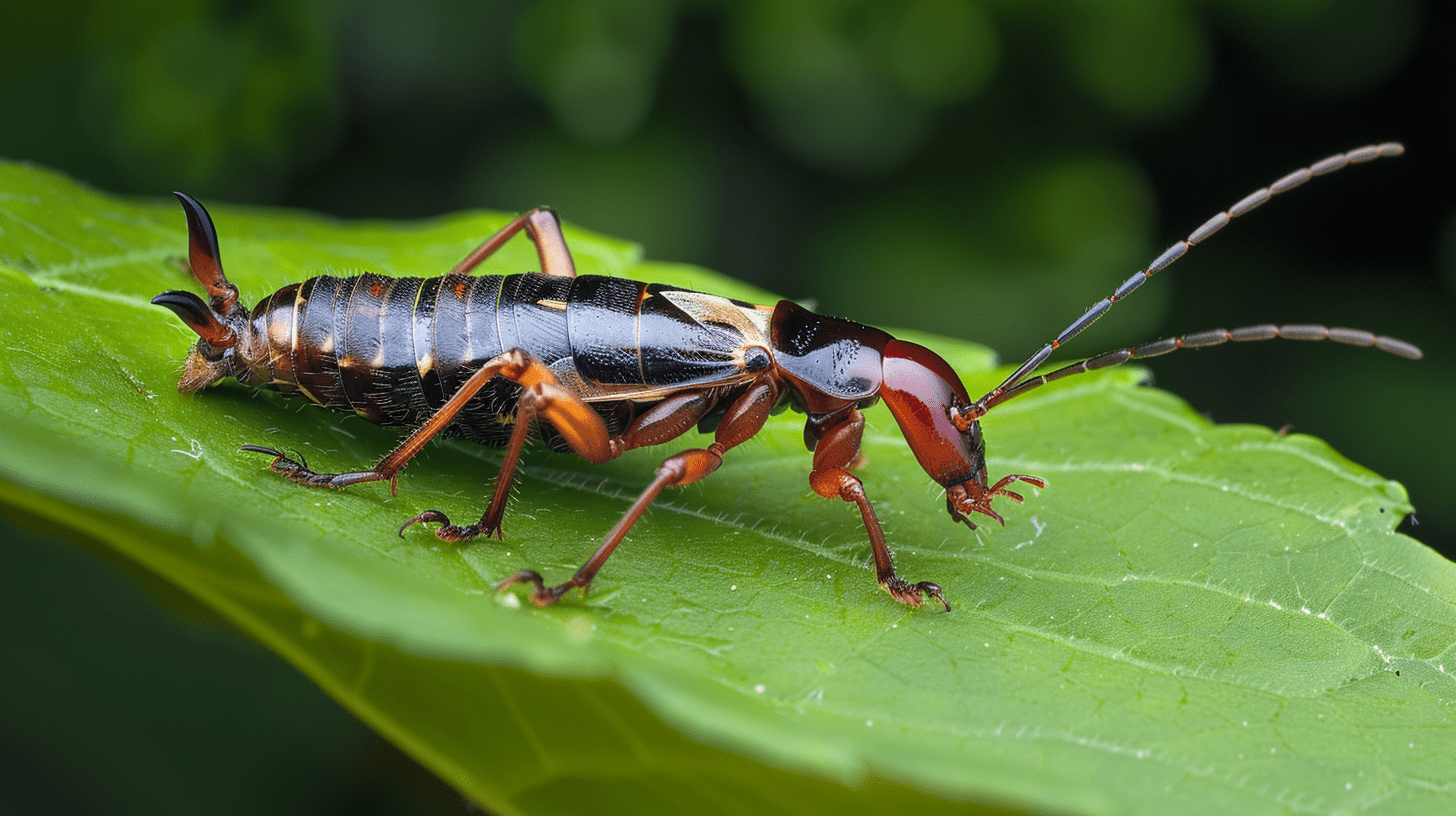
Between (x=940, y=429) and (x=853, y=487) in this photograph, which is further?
(x=940, y=429)

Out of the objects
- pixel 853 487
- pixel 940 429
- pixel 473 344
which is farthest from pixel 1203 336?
pixel 473 344

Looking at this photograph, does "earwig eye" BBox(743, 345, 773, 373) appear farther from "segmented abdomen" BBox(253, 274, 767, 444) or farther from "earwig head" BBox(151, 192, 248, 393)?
"earwig head" BBox(151, 192, 248, 393)

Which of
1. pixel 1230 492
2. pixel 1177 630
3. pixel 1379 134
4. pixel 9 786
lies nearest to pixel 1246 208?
pixel 1230 492

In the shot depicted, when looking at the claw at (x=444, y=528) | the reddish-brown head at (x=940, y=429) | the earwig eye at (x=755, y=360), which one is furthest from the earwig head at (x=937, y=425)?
the claw at (x=444, y=528)

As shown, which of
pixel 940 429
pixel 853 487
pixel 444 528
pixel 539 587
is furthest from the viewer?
pixel 940 429

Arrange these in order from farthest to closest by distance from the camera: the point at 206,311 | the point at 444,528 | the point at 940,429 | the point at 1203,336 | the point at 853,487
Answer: the point at 940,429 → the point at 1203,336 → the point at 853,487 → the point at 206,311 → the point at 444,528

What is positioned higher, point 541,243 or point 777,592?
point 541,243

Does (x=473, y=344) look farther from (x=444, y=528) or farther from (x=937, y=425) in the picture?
(x=937, y=425)
